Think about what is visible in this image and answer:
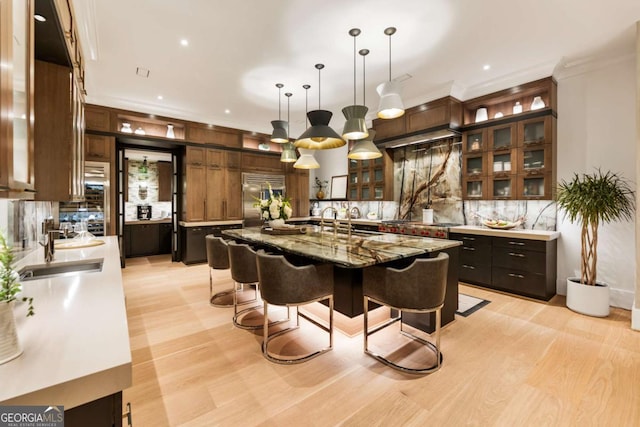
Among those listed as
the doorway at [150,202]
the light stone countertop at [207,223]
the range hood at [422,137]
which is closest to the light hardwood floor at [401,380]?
the light stone countertop at [207,223]

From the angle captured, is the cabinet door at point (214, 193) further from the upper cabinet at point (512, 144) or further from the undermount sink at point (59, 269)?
the upper cabinet at point (512, 144)

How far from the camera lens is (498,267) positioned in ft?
13.4

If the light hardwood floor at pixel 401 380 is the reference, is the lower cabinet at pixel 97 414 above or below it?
above

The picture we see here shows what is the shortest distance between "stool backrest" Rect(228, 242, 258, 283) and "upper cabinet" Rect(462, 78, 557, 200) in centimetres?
378

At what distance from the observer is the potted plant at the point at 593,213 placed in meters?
3.25

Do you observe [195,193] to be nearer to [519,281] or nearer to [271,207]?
[271,207]

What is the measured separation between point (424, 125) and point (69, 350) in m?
5.16

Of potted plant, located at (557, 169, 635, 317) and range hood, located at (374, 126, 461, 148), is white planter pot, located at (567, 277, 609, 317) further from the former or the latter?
range hood, located at (374, 126, 461, 148)

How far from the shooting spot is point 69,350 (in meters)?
0.88

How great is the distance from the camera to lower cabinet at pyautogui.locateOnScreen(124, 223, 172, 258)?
669 centimetres

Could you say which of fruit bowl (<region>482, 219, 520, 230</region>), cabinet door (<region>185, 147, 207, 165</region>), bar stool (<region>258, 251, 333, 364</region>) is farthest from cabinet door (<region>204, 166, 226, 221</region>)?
fruit bowl (<region>482, 219, 520, 230</region>)

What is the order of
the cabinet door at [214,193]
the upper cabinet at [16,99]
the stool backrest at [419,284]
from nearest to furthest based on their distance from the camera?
the upper cabinet at [16,99] → the stool backrest at [419,284] → the cabinet door at [214,193]

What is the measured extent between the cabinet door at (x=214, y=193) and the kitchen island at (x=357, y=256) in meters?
3.24

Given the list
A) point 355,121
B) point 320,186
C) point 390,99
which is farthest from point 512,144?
point 320,186
